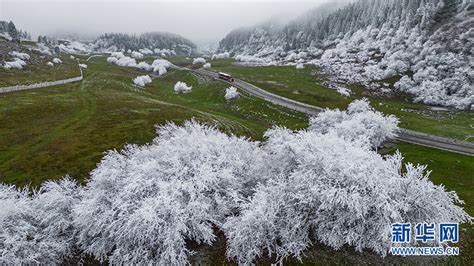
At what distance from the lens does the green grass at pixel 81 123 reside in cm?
4847

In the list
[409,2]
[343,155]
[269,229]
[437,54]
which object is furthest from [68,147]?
[409,2]

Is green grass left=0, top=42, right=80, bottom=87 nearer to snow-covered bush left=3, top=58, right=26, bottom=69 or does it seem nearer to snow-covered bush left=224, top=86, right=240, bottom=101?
snow-covered bush left=3, top=58, right=26, bottom=69

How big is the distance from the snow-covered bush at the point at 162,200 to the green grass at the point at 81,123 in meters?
17.4

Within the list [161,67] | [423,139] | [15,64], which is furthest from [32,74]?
[423,139]

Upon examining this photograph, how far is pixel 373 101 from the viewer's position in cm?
10819

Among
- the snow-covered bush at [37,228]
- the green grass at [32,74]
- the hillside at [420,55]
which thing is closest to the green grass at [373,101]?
the hillside at [420,55]

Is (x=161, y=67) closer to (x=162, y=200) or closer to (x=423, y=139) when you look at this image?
(x=423, y=139)

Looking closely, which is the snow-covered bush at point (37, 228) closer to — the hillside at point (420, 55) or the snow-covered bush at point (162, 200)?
the snow-covered bush at point (162, 200)

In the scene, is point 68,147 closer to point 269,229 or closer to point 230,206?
point 230,206

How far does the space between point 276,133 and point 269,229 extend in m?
15.8

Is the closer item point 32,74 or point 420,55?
point 32,74

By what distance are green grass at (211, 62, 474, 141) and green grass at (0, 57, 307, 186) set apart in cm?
1812

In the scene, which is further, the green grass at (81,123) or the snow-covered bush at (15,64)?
the snow-covered bush at (15,64)

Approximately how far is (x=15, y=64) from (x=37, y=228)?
431 feet
